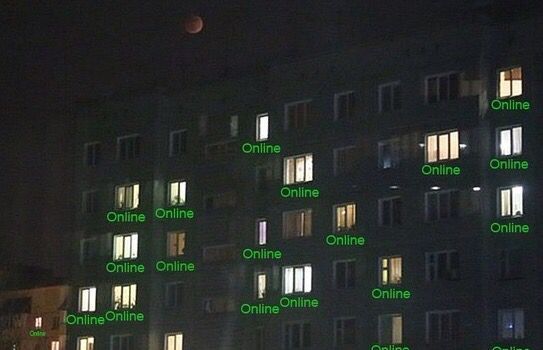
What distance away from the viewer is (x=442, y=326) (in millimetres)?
27438

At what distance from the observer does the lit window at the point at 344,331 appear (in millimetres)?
28859

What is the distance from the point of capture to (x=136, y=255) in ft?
113

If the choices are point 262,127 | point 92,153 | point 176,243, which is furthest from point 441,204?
point 92,153

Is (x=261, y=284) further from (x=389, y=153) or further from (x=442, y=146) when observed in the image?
(x=442, y=146)

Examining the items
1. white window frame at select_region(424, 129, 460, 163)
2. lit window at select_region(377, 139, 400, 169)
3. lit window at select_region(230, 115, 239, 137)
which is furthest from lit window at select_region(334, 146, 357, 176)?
lit window at select_region(230, 115, 239, 137)

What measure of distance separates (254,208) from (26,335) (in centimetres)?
1977

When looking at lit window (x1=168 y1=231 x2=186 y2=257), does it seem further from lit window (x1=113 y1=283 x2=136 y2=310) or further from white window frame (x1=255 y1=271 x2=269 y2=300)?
white window frame (x1=255 y1=271 x2=269 y2=300)

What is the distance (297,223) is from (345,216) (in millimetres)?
1440

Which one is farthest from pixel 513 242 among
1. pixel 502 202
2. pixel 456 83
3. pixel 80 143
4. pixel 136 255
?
pixel 80 143

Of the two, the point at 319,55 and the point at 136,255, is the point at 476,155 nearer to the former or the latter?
the point at 319,55

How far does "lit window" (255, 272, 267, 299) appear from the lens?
31094 millimetres

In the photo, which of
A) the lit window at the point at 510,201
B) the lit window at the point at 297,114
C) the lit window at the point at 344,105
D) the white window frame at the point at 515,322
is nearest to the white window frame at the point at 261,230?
the lit window at the point at 297,114

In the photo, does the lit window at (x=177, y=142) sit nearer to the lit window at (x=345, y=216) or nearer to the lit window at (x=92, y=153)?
the lit window at (x=92, y=153)

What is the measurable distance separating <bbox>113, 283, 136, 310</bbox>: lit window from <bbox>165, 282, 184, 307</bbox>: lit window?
1209 mm
